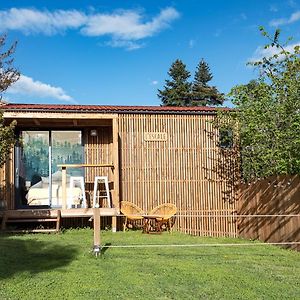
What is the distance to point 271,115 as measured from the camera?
10.6m

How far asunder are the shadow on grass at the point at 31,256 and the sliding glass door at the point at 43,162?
2887 mm

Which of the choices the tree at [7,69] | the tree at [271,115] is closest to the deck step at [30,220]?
the tree at [271,115]

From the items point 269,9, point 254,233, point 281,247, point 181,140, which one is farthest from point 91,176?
point 269,9

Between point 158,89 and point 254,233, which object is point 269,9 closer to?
point 254,233

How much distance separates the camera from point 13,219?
11594 millimetres

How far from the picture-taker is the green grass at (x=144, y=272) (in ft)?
17.4

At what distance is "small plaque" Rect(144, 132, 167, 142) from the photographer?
41.4 feet

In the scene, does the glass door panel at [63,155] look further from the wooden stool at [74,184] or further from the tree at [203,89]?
the tree at [203,89]

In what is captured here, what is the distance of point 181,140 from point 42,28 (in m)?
8.21

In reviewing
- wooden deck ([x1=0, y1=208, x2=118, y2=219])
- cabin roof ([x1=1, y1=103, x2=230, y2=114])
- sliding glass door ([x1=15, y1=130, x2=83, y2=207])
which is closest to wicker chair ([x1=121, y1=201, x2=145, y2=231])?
wooden deck ([x1=0, y1=208, x2=118, y2=219])

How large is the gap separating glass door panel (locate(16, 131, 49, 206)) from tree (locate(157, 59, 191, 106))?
35.0m

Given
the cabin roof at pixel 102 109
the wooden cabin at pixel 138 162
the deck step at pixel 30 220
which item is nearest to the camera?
the deck step at pixel 30 220

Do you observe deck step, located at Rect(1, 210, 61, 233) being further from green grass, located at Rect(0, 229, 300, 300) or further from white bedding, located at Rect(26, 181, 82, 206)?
green grass, located at Rect(0, 229, 300, 300)

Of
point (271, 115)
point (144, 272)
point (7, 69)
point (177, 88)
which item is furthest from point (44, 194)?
point (177, 88)
